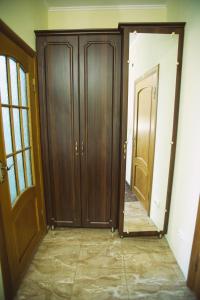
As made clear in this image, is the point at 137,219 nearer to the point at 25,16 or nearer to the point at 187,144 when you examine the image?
the point at 187,144

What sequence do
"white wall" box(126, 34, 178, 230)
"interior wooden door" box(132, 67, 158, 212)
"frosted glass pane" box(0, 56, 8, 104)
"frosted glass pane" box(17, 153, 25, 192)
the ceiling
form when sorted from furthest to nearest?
1. the ceiling
2. "interior wooden door" box(132, 67, 158, 212)
3. "white wall" box(126, 34, 178, 230)
4. "frosted glass pane" box(17, 153, 25, 192)
5. "frosted glass pane" box(0, 56, 8, 104)

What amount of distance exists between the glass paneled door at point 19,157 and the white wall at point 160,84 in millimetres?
998

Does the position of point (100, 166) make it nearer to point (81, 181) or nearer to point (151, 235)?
point (81, 181)

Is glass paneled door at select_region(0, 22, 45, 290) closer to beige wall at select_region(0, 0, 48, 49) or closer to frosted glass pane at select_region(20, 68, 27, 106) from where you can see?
frosted glass pane at select_region(20, 68, 27, 106)

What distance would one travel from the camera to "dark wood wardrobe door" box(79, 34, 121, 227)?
1.78m

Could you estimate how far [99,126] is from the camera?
191 cm

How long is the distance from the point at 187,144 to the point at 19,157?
1.52 metres

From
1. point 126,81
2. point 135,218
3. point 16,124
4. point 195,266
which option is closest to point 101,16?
point 126,81

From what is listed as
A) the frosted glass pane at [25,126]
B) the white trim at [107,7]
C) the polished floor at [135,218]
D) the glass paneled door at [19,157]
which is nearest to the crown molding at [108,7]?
the white trim at [107,7]

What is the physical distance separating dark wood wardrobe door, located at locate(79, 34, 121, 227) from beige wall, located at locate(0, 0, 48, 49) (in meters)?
0.51

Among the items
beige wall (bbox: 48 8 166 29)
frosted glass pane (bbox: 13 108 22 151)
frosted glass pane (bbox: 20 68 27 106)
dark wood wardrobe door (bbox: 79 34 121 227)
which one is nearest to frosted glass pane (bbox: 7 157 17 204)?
frosted glass pane (bbox: 13 108 22 151)

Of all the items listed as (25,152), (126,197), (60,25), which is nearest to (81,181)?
(126,197)

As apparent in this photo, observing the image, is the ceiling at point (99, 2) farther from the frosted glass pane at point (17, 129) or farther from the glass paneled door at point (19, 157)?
the frosted glass pane at point (17, 129)

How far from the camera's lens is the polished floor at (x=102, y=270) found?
142cm
